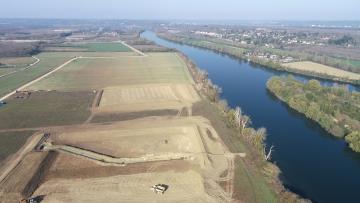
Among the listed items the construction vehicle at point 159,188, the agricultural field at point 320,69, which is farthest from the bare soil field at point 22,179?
the agricultural field at point 320,69

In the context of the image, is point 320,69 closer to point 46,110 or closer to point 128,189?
point 46,110

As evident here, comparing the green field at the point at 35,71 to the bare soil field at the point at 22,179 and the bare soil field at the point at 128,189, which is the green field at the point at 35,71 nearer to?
the bare soil field at the point at 22,179

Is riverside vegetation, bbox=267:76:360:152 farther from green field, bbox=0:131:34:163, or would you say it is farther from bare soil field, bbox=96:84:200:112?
green field, bbox=0:131:34:163

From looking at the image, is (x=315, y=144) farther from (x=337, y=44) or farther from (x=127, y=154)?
(x=337, y=44)

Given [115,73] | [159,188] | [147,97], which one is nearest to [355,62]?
[115,73]

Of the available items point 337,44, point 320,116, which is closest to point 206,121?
point 320,116

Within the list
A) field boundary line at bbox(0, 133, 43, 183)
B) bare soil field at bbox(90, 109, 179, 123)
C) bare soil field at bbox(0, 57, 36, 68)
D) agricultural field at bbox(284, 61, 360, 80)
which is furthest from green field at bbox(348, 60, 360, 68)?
bare soil field at bbox(0, 57, 36, 68)

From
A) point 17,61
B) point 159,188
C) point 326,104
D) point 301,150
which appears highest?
point 326,104
